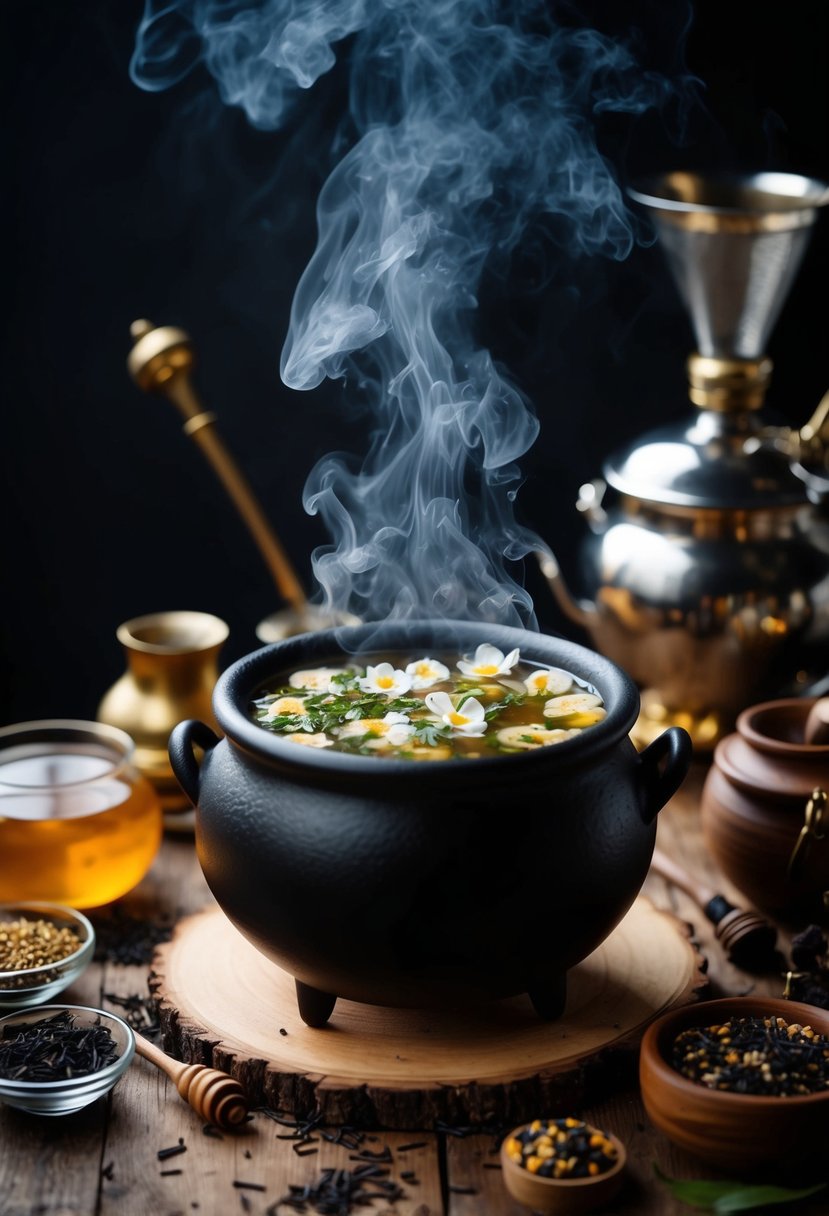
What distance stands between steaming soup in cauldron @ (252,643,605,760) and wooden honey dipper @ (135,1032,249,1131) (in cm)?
47

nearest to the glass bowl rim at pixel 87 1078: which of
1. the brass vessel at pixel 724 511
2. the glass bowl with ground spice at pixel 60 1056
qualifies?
the glass bowl with ground spice at pixel 60 1056

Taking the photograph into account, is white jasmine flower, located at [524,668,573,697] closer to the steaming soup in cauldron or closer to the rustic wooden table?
the steaming soup in cauldron

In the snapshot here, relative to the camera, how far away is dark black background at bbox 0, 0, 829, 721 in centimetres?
320

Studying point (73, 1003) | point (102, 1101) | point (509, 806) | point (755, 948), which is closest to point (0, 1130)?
point (102, 1101)

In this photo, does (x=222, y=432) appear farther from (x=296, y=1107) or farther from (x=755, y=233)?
(x=296, y=1107)

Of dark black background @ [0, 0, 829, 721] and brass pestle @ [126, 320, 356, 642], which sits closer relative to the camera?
brass pestle @ [126, 320, 356, 642]

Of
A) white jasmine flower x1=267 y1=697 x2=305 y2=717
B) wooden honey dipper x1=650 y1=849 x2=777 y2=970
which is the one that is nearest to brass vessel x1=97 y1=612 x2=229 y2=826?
white jasmine flower x1=267 y1=697 x2=305 y2=717

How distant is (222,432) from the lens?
11.6 feet

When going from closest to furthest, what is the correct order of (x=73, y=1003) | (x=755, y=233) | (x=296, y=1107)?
(x=296, y=1107)
(x=73, y=1003)
(x=755, y=233)

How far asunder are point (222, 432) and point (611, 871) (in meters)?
1.89

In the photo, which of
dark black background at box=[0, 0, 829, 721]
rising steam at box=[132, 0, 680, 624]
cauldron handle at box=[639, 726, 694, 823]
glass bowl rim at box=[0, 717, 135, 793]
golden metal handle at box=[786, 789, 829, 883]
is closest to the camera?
cauldron handle at box=[639, 726, 694, 823]

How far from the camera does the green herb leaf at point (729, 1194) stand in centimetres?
176

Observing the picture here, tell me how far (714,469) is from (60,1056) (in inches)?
67.3

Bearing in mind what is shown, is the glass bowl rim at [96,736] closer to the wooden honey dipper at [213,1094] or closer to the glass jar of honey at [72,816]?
the glass jar of honey at [72,816]
